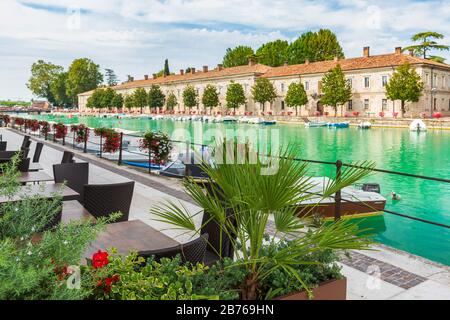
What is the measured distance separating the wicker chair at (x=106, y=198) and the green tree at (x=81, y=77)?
377 feet

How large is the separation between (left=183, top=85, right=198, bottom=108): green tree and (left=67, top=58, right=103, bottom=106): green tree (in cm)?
4873

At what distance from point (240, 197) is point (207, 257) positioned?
1.21 m

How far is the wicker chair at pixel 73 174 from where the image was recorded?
5.56m

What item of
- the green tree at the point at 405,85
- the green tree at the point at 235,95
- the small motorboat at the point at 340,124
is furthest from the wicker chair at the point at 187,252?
the green tree at the point at 235,95

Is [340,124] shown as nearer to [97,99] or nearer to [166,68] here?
Result: [166,68]

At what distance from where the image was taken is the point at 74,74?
365 feet

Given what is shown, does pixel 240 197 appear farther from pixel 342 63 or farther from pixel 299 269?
pixel 342 63

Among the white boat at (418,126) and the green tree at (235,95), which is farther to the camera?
the green tree at (235,95)

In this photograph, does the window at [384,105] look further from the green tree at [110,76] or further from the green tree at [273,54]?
the green tree at [110,76]

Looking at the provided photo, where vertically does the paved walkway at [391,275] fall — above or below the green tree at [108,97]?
below

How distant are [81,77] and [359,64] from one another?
8137cm

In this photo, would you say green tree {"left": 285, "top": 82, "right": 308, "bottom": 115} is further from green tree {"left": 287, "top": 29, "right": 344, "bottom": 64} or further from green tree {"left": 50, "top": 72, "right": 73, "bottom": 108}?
green tree {"left": 50, "top": 72, "right": 73, "bottom": 108}

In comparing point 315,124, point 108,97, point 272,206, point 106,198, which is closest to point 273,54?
point 315,124

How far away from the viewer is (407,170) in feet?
65.9
